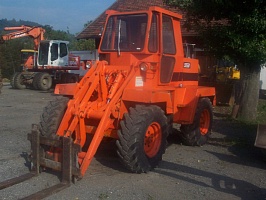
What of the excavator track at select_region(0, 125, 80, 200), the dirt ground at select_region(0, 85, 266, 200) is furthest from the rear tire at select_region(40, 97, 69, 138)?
the dirt ground at select_region(0, 85, 266, 200)

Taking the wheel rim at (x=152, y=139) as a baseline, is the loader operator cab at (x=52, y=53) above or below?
above

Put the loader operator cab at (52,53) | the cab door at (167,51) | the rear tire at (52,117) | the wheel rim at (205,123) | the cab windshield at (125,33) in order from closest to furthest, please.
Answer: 1. the rear tire at (52,117)
2. the cab windshield at (125,33)
3. the cab door at (167,51)
4. the wheel rim at (205,123)
5. the loader operator cab at (52,53)

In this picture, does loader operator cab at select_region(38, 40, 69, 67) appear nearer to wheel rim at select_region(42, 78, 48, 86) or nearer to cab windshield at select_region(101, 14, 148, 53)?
wheel rim at select_region(42, 78, 48, 86)

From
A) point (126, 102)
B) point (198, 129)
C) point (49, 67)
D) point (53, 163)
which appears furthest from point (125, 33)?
point (49, 67)

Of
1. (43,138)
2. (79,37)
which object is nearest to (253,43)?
(43,138)

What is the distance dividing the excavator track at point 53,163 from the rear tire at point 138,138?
85 centimetres

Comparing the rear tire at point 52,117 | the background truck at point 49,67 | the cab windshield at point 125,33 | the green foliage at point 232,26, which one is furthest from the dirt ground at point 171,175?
the background truck at point 49,67

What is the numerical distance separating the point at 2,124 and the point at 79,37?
13.8m

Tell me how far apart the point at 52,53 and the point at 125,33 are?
54.3 feet

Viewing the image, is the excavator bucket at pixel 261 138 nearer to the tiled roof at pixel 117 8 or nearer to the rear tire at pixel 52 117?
the rear tire at pixel 52 117

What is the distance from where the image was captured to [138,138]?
600cm

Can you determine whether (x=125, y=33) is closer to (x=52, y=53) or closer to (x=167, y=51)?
(x=167, y=51)

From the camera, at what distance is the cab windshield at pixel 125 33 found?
709cm

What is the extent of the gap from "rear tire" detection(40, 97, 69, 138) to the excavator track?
320 mm
